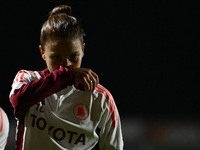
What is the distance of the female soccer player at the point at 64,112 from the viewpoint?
59cm

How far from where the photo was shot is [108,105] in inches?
24.4

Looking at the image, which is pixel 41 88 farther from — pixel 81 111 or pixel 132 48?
pixel 132 48

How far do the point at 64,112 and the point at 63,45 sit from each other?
137 millimetres

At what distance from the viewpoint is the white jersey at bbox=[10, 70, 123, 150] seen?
591 mm

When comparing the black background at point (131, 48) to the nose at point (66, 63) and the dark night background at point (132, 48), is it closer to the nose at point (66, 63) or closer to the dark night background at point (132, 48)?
the dark night background at point (132, 48)

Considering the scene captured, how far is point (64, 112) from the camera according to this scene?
23.9 inches

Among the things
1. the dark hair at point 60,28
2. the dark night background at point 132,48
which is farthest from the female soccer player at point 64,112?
the dark night background at point 132,48

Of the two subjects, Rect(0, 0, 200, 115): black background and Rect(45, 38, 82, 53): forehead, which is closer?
Rect(45, 38, 82, 53): forehead

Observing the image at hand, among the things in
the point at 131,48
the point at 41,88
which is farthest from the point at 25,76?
the point at 131,48

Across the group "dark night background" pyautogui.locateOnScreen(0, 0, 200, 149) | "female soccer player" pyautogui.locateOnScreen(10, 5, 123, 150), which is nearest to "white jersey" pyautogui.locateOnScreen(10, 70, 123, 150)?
"female soccer player" pyautogui.locateOnScreen(10, 5, 123, 150)

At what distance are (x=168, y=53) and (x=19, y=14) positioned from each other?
1.27 meters

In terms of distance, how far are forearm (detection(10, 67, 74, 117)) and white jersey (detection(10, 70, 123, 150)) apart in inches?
0.9

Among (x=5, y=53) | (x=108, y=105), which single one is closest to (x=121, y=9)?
(x=5, y=53)

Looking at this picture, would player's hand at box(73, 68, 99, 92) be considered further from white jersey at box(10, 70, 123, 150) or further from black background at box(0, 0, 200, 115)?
black background at box(0, 0, 200, 115)
